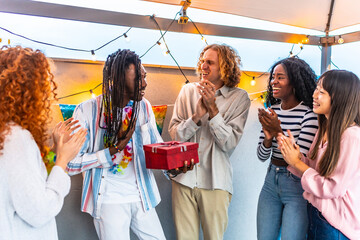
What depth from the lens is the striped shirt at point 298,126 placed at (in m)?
2.03

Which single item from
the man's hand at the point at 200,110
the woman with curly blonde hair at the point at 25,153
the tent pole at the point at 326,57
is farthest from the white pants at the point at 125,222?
the tent pole at the point at 326,57

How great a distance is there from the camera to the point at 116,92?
2.03 meters

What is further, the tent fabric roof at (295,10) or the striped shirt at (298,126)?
the tent fabric roof at (295,10)

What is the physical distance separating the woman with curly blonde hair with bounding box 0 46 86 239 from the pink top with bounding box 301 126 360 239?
1.25m

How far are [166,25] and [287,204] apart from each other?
1655 millimetres

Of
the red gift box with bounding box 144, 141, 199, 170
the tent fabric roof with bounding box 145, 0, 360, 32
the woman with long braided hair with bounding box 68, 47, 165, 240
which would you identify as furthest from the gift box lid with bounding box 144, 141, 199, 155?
the tent fabric roof with bounding box 145, 0, 360, 32

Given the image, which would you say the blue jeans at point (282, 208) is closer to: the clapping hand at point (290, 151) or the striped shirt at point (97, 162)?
the clapping hand at point (290, 151)

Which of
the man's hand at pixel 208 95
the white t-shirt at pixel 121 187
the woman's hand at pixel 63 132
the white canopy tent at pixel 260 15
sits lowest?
the white t-shirt at pixel 121 187

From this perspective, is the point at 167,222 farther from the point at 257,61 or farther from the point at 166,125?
the point at 257,61

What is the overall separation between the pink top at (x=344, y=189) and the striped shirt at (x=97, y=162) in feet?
3.19

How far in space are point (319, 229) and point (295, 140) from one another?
1.96 feet

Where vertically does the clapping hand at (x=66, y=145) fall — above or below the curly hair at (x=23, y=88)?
below

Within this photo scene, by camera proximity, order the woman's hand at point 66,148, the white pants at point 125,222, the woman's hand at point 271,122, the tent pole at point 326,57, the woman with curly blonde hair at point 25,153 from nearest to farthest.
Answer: the woman with curly blonde hair at point 25,153 → the woman's hand at point 66,148 → the white pants at point 125,222 → the woman's hand at point 271,122 → the tent pole at point 326,57

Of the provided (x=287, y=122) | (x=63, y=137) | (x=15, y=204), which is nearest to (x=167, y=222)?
(x=287, y=122)
